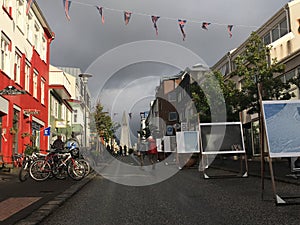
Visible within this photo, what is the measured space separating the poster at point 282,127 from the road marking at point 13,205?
4819mm

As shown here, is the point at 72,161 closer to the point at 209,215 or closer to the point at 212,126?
the point at 212,126

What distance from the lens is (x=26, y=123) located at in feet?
85.9

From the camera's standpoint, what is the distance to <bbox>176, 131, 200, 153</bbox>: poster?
69.1 ft

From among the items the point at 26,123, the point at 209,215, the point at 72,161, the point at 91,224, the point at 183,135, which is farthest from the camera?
the point at 26,123

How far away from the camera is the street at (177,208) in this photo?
612cm

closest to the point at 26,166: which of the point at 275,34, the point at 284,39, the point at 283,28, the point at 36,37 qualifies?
the point at 36,37

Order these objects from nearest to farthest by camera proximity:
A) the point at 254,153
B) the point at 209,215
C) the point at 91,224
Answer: the point at 91,224
the point at 209,215
the point at 254,153

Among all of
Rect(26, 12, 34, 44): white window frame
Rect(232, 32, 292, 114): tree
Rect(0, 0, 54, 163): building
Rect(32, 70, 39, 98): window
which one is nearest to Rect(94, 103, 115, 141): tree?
Rect(0, 0, 54, 163): building

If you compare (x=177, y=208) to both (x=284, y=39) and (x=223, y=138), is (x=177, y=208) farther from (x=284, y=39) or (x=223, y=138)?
(x=284, y=39)

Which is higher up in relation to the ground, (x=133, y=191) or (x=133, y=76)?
(x=133, y=76)

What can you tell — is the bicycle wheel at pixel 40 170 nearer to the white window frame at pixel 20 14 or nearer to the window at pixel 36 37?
the white window frame at pixel 20 14

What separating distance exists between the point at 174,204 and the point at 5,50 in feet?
55.4

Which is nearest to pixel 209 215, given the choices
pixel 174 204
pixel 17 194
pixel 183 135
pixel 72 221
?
pixel 174 204

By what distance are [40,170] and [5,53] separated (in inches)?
395
